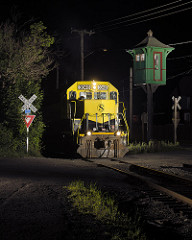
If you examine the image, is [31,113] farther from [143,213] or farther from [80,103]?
[143,213]

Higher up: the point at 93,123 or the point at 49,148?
the point at 93,123

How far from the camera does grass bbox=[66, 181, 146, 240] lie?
5.06 meters

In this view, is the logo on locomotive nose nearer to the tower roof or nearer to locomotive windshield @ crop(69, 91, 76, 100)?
locomotive windshield @ crop(69, 91, 76, 100)

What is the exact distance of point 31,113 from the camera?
2073 cm

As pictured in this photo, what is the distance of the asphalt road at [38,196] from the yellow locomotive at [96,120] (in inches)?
124

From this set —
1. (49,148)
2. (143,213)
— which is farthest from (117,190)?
(49,148)

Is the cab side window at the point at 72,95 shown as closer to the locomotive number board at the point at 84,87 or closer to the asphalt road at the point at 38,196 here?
the locomotive number board at the point at 84,87

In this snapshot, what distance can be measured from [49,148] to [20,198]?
16373mm

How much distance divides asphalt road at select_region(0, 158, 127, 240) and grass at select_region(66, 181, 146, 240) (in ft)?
1.04

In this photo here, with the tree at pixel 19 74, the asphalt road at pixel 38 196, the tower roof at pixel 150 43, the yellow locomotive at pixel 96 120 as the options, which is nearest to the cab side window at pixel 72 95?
the yellow locomotive at pixel 96 120

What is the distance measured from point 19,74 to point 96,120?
5455 mm

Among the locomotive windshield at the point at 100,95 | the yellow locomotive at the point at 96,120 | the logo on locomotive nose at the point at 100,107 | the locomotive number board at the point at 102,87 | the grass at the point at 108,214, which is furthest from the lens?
the locomotive number board at the point at 102,87

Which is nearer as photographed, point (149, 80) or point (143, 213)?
point (143, 213)

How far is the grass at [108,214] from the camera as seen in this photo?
506 centimetres
